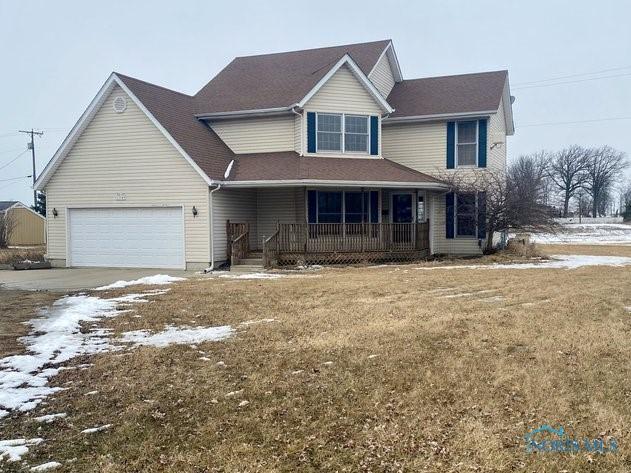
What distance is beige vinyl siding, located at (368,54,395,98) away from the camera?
21214 millimetres

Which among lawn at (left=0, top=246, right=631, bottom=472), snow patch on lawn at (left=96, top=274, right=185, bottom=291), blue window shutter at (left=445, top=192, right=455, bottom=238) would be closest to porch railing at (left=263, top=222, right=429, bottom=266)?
blue window shutter at (left=445, top=192, right=455, bottom=238)

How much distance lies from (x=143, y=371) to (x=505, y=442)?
3741 millimetres

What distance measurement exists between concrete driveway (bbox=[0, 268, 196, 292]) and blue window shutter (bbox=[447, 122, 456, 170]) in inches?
417

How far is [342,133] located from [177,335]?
13.0 meters

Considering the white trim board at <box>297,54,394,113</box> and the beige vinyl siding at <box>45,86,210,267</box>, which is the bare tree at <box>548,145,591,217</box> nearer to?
the white trim board at <box>297,54,394,113</box>

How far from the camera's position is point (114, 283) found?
1332 cm

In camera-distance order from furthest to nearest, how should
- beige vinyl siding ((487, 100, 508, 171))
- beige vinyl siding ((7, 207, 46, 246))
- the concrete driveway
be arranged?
beige vinyl siding ((7, 207, 46, 246)) < beige vinyl siding ((487, 100, 508, 171)) < the concrete driveway

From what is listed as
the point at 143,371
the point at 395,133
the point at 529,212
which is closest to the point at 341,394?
the point at 143,371

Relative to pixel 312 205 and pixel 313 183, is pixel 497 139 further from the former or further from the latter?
pixel 313 183

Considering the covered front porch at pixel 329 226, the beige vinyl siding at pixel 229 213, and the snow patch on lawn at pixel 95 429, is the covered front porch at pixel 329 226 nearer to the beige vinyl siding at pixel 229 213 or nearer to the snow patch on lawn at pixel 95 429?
the beige vinyl siding at pixel 229 213

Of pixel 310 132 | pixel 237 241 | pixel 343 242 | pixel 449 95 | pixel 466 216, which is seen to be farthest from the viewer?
pixel 449 95

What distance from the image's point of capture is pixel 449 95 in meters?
20.5

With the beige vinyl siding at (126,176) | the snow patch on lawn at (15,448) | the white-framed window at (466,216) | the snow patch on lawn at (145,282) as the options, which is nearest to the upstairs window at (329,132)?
the beige vinyl siding at (126,176)

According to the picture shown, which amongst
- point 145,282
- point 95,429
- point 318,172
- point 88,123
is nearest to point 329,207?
point 318,172
